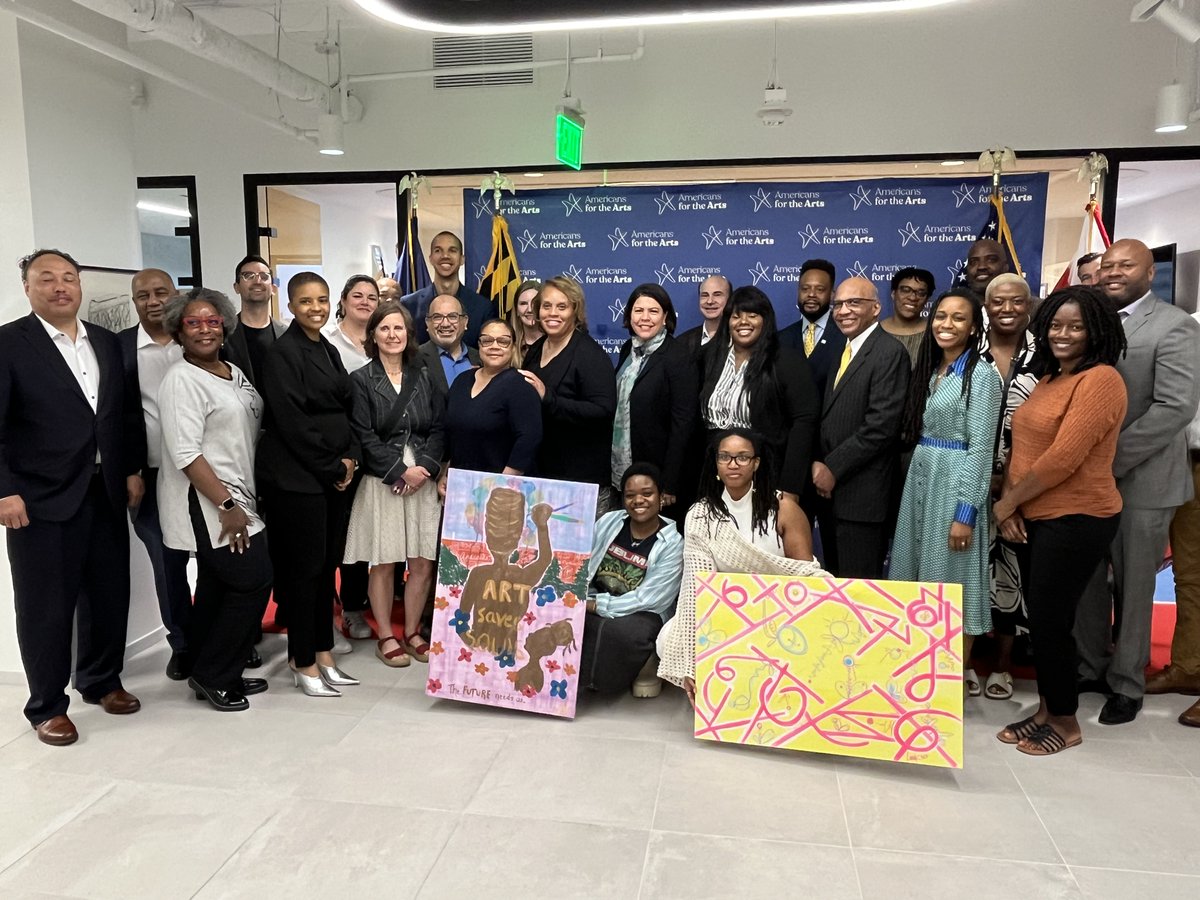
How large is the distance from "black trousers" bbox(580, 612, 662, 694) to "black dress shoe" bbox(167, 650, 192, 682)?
5.70 feet

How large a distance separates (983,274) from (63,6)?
4.34m

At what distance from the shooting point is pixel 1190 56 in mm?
5219

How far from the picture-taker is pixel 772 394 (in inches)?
142

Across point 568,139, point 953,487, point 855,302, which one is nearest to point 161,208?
point 568,139

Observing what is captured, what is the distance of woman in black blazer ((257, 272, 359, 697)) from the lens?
341 centimetres

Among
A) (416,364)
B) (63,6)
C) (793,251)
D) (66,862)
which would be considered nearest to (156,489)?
(416,364)

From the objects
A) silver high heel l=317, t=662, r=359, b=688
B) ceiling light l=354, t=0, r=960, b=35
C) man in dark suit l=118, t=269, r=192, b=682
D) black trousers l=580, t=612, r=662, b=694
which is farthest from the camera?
silver high heel l=317, t=662, r=359, b=688

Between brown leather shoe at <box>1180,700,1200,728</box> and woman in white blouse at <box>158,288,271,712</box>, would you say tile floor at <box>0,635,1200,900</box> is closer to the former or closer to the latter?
brown leather shoe at <box>1180,700,1200,728</box>

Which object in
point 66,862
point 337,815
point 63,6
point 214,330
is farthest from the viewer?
point 63,6

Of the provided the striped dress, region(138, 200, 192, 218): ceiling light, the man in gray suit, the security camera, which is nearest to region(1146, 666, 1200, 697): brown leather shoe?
the man in gray suit

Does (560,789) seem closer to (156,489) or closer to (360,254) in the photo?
(156,489)

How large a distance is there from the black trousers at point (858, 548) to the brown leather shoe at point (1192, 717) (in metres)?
1.24

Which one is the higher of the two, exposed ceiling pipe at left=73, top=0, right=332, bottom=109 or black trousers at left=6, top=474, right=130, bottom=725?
exposed ceiling pipe at left=73, top=0, right=332, bottom=109

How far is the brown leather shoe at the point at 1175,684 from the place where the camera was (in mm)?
3659
